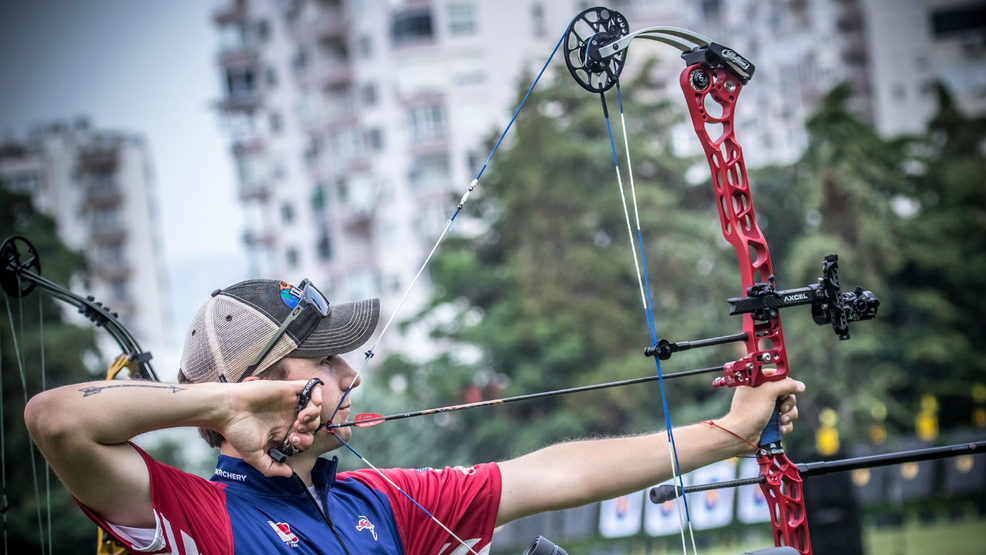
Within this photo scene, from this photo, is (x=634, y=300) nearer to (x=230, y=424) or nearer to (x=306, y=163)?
(x=306, y=163)

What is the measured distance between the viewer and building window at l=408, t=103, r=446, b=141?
3238 centimetres

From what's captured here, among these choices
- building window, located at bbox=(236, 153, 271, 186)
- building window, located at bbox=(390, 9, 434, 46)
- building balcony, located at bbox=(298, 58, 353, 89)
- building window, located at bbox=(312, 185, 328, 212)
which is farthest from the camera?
building window, located at bbox=(236, 153, 271, 186)

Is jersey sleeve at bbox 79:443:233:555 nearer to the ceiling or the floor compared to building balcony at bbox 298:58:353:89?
nearer to the floor

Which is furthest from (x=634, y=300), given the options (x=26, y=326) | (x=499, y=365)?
(x=26, y=326)

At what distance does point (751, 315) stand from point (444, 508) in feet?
2.94

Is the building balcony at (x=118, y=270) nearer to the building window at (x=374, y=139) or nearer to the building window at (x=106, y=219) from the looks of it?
the building window at (x=106, y=219)

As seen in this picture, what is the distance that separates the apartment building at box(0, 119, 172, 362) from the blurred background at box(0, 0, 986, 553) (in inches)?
4.7

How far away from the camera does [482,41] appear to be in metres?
33.3

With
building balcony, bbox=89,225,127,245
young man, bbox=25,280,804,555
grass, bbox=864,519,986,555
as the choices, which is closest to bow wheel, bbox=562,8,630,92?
young man, bbox=25,280,804,555

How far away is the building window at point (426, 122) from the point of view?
32.4 metres

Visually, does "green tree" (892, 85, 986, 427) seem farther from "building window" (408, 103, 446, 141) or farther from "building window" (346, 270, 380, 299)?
"building window" (346, 270, 380, 299)

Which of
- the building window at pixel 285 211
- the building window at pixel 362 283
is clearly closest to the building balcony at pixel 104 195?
the building window at pixel 285 211

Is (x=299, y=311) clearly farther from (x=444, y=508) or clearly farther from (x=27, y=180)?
(x=27, y=180)

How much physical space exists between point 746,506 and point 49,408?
42.2ft
